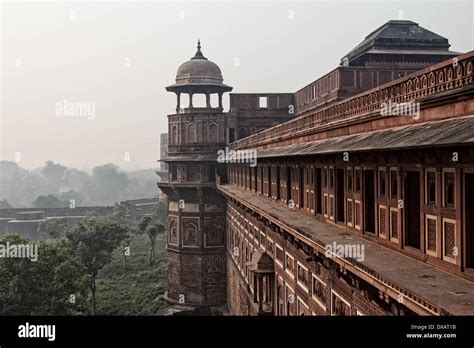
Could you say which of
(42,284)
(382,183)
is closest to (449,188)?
(382,183)

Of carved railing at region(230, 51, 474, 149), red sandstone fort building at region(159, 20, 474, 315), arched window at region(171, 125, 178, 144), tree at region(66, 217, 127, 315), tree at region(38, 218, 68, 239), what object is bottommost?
tree at region(38, 218, 68, 239)

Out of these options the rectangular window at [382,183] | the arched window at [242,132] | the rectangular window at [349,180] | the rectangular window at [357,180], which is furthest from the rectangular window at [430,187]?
the arched window at [242,132]

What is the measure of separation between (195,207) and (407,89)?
33089 mm

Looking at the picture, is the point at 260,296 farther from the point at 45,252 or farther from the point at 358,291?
the point at 45,252

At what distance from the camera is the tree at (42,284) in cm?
3001

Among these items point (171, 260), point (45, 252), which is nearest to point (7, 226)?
point (171, 260)

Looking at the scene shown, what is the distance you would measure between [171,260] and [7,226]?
79375mm

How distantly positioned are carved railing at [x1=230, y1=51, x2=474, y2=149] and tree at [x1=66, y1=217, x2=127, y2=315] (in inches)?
1528

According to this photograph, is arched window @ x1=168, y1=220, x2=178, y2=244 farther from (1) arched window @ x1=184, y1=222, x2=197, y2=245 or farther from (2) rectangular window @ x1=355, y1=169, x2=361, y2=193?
(2) rectangular window @ x1=355, y1=169, x2=361, y2=193

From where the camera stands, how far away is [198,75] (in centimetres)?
4684

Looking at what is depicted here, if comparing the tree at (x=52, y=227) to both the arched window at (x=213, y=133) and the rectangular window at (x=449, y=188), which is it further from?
the rectangular window at (x=449, y=188)

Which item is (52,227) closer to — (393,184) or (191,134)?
(191,134)

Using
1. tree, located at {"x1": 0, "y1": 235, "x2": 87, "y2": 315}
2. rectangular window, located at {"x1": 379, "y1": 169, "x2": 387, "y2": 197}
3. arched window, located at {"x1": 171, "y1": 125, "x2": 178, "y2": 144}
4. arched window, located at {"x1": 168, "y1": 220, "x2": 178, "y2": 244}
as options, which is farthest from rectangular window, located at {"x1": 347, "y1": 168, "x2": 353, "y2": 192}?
arched window, located at {"x1": 171, "y1": 125, "x2": 178, "y2": 144}

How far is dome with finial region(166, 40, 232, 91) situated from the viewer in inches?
1828
